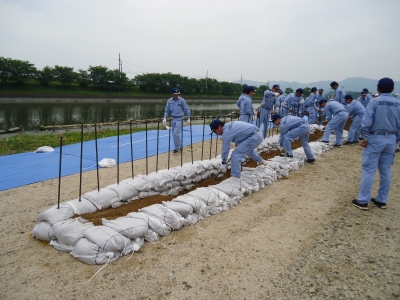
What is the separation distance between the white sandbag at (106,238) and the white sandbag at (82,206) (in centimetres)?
53

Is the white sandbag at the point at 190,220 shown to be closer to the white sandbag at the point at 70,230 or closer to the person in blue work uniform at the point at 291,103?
the white sandbag at the point at 70,230

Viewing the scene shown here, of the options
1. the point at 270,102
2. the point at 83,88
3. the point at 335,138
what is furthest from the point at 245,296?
the point at 83,88

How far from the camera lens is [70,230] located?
2492 millimetres

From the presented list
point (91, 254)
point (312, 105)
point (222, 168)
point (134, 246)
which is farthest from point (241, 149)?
point (312, 105)

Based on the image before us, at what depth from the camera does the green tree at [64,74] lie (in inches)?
1061

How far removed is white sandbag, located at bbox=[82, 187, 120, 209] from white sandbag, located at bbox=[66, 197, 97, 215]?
0.05 meters

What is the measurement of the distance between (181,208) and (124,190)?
856 mm

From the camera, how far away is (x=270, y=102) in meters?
7.18

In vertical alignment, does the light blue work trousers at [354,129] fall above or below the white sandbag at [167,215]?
above

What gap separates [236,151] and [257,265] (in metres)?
2.03

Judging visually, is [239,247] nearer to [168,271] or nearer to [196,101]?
[168,271]

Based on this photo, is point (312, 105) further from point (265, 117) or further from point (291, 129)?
point (291, 129)

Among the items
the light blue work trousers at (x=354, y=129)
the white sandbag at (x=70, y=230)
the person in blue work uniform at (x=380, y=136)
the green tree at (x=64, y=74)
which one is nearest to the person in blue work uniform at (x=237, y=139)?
the person in blue work uniform at (x=380, y=136)

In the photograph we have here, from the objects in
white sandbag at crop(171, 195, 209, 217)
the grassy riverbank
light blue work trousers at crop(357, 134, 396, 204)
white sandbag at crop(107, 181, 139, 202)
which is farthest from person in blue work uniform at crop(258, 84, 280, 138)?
the grassy riverbank
